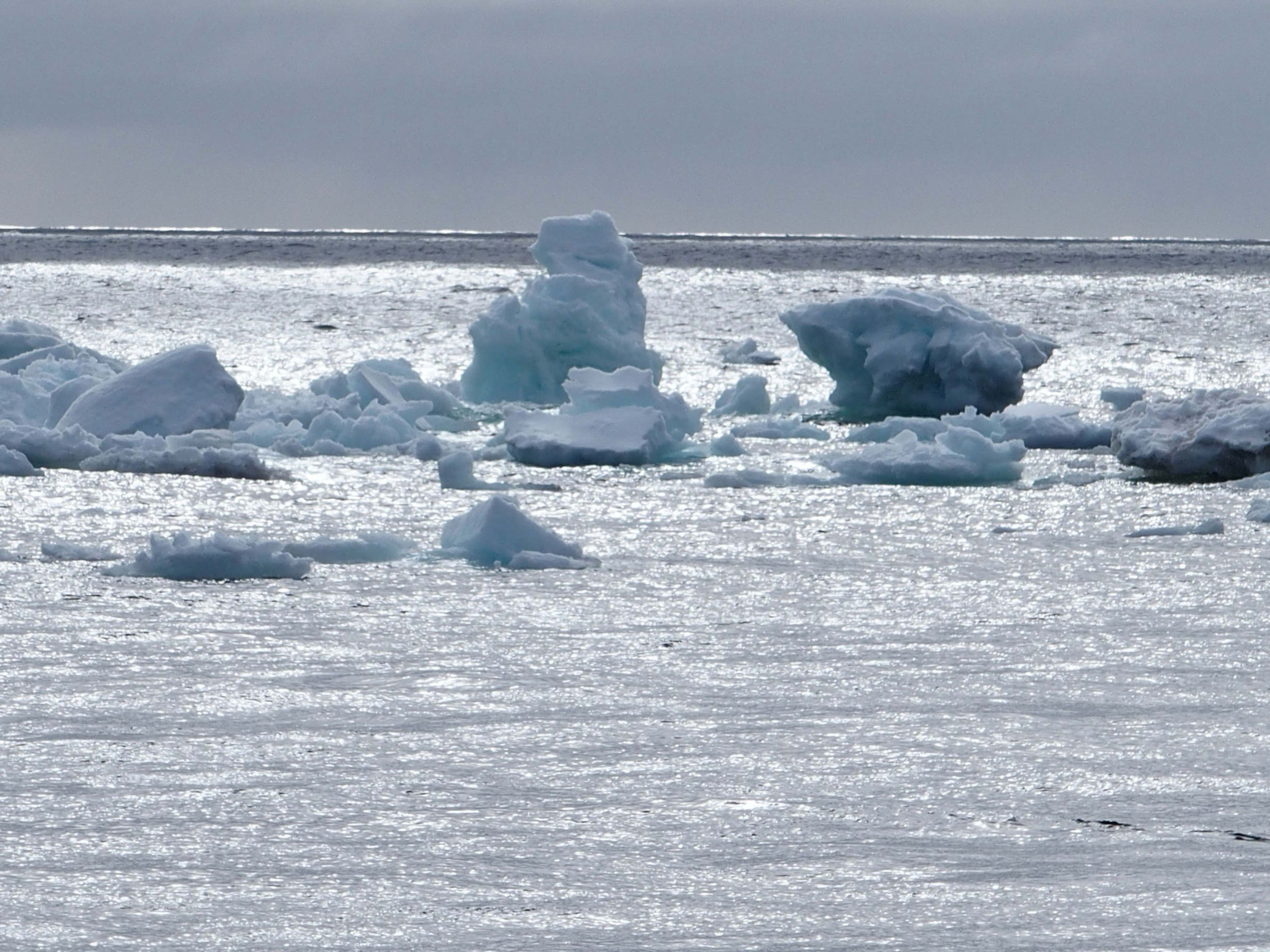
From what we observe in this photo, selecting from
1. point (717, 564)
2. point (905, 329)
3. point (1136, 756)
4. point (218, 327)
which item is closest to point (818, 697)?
point (1136, 756)

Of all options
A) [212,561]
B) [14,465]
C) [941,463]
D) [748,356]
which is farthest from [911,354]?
[212,561]

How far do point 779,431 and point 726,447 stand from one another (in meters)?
1.06

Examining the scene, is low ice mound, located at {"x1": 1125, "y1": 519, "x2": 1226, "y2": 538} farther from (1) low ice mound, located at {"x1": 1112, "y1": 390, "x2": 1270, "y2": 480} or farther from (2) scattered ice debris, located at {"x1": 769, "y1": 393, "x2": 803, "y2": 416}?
(2) scattered ice debris, located at {"x1": 769, "y1": 393, "x2": 803, "y2": 416}

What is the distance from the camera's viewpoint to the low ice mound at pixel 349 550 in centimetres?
646

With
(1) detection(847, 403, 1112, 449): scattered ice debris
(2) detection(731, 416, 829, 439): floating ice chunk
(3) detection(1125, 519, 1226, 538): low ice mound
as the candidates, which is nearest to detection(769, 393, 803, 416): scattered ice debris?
(2) detection(731, 416, 829, 439): floating ice chunk

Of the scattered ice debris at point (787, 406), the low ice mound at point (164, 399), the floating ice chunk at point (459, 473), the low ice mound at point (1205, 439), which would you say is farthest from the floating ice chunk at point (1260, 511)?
the low ice mound at point (164, 399)

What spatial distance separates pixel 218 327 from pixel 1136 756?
20.0 meters

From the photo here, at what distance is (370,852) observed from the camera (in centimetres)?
336

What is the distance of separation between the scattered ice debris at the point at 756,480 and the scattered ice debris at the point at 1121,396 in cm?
450

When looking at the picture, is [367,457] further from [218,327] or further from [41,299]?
[41,299]

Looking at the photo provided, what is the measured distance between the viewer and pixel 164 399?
32.0 ft

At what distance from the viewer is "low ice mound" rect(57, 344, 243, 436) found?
9.59m

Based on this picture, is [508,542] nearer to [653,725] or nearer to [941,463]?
[653,725]

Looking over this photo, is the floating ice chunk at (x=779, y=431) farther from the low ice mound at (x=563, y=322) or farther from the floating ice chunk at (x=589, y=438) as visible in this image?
the low ice mound at (x=563, y=322)
